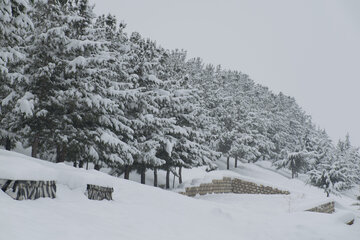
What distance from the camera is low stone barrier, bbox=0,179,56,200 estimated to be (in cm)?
684

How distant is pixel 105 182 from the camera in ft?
32.0

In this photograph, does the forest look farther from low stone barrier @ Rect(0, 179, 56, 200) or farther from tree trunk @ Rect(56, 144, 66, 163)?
low stone barrier @ Rect(0, 179, 56, 200)

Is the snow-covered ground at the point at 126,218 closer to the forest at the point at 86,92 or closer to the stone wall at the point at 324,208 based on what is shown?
the forest at the point at 86,92

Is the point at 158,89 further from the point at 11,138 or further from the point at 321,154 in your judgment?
the point at 321,154

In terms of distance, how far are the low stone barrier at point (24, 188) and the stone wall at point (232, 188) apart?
572 inches

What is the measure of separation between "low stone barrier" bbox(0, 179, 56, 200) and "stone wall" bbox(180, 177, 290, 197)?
14530mm

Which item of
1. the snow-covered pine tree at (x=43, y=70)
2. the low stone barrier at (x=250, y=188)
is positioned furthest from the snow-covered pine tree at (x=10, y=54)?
the low stone barrier at (x=250, y=188)

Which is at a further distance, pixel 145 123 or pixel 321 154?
pixel 321 154

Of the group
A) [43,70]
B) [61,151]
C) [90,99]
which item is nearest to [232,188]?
[61,151]

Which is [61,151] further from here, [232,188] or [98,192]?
[232,188]

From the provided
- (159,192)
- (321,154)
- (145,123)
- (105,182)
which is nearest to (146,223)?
(105,182)

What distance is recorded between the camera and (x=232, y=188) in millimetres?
26453

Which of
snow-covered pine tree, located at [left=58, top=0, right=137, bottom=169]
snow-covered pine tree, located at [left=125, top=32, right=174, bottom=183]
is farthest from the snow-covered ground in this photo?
snow-covered pine tree, located at [left=125, top=32, right=174, bottom=183]

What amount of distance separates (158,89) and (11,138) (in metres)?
8.08
